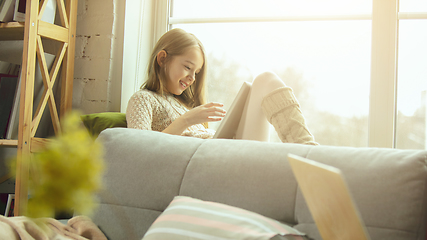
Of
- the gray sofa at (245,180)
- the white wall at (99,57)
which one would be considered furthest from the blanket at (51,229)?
the white wall at (99,57)

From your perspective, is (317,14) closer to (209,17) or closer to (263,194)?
(209,17)

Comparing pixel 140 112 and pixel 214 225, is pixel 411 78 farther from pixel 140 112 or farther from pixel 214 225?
pixel 214 225

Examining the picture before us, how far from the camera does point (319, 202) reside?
0.35m

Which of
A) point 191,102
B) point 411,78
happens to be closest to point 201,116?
point 191,102

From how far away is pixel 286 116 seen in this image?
4.04ft

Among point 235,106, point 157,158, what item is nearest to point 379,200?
point 157,158

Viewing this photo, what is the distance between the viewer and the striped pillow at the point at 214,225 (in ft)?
1.95

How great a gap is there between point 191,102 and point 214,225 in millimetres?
1423

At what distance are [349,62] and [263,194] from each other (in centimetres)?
140

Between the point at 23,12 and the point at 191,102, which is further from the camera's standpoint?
the point at 191,102

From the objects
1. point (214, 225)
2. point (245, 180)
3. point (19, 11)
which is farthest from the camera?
point (19, 11)

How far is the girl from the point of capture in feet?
4.07

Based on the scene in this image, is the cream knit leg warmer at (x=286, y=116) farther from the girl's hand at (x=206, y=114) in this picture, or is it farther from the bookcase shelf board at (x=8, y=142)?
the bookcase shelf board at (x=8, y=142)

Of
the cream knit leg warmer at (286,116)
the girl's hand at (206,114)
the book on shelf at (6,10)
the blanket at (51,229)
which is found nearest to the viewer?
the blanket at (51,229)
